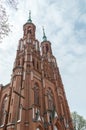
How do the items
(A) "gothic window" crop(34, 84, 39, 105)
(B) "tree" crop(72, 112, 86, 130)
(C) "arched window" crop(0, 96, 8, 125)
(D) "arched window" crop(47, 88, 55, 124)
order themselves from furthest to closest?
(B) "tree" crop(72, 112, 86, 130)
(A) "gothic window" crop(34, 84, 39, 105)
(D) "arched window" crop(47, 88, 55, 124)
(C) "arched window" crop(0, 96, 8, 125)

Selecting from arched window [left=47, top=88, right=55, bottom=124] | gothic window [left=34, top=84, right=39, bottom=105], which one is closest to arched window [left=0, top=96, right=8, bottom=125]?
gothic window [left=34, top=84, right=39, bottom=105]

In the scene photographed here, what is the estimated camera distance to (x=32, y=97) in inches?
1057

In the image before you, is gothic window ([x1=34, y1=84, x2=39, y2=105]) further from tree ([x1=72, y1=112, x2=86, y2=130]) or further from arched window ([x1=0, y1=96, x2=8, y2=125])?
tree ([x1=72, y1=112, x2=86, y2=130])

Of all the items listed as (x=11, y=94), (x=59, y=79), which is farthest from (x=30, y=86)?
(x=59, y=79)

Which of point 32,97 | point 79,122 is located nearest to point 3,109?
point 32,97

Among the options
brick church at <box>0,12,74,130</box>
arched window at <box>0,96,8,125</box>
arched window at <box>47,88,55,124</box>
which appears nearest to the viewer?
brick church at <box>0,12,74,130</box>

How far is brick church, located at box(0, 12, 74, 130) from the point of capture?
79.6ft

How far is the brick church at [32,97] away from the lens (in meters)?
24.3

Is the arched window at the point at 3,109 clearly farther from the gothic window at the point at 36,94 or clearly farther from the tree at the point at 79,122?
the tree at the point at 79,122

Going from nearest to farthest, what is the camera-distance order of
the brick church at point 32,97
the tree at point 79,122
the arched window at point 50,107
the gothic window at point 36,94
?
the brick church at point 32,97 < the arched window at point 50,107 < the gothic window at point 36,94 < the tree at point 79,122

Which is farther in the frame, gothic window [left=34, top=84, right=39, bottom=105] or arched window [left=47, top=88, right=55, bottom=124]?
gothic window [left=34, top=84, right=39, bottom=105]

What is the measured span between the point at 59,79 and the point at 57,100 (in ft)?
27.9

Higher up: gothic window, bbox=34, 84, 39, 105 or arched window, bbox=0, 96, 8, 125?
gothic window, bbox=34, 84, 39, 105

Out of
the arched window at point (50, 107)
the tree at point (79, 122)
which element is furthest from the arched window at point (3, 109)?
the tree at point (79, 122)
